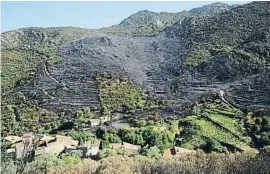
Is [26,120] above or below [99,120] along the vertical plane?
below

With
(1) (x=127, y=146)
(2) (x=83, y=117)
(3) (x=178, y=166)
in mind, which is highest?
(3) (x=178, y=166)

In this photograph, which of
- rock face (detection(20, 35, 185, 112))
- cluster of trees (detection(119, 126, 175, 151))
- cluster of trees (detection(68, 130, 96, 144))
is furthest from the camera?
rock face (detection(20, 35, 185, 112))

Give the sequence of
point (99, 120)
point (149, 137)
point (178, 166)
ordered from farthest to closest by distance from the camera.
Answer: point (99, 120) → point (149, 137) → point (178, 166)

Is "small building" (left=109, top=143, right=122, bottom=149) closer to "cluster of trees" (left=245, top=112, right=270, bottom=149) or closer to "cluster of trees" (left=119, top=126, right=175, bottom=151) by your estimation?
"cluster of trees" (left=119, top=126, right=175, bottom=151)

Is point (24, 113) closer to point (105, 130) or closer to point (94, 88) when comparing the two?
point (94, 88)

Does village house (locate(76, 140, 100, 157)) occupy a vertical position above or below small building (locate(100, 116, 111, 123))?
above

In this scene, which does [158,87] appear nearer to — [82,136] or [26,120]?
[26,120]

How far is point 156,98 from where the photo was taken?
2391 inches

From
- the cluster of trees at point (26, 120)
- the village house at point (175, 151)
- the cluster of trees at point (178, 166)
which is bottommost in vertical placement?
the cluster of trees at point (26, 120)

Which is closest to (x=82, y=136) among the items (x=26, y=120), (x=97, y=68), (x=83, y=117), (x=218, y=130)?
(x=83, y=117)

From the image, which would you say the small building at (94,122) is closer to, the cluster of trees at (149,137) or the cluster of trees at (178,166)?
the cluster of trees at (149,137)

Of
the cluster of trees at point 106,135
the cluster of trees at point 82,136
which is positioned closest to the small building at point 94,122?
the cluster of trees at point 106,135

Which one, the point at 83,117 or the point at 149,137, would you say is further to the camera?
the point at 83,117

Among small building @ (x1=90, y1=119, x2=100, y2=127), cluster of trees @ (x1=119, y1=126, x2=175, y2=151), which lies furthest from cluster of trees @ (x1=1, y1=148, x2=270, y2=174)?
small building @ (x1=90, y1=119, x2=100, y2=127)
